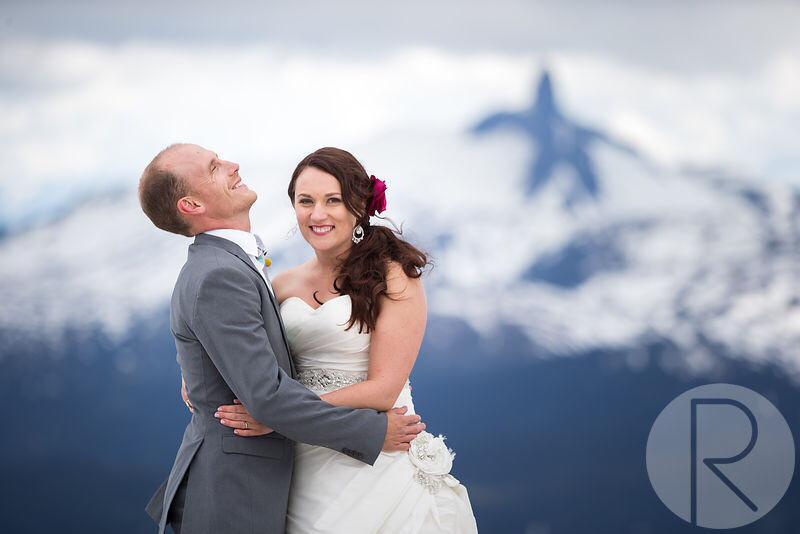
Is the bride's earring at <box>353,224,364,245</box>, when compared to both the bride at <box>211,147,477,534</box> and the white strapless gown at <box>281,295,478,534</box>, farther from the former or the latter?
the white strapless gown at <box>281,295,478,534</box>

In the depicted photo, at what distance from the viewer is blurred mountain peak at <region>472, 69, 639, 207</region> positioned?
839 centimetres

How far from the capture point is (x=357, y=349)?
253 cm

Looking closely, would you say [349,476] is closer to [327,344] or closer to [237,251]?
[327,344]

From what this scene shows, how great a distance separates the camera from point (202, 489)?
2.30m

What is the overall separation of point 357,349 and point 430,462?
1.33 ft

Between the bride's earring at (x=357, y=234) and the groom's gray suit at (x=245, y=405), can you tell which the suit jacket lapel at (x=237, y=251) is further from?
the bride's earring at (x=357, y=234)

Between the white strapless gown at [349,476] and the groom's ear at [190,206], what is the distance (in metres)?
0.40

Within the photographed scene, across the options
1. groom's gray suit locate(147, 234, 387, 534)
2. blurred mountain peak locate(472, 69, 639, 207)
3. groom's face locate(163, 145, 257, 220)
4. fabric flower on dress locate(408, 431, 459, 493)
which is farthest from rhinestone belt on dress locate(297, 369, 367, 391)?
blurred mountain peak locate(472, 69, 639, 207)

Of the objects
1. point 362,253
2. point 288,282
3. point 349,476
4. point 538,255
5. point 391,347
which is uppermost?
point 362,253

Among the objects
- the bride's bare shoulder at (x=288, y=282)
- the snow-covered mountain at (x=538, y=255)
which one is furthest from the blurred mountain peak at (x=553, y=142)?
the bride's bare shoulder at (x=288, y=282)

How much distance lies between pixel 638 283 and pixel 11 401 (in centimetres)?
551

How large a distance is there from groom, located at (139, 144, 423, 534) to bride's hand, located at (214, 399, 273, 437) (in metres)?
0.03

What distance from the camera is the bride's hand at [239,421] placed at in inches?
90.2

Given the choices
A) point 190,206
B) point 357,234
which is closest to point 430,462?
point 357,234
